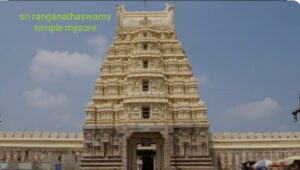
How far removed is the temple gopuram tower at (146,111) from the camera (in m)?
33.2

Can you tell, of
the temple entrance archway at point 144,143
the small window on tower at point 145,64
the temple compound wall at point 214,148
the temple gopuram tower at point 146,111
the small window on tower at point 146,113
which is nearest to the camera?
the temple gopuram tower at point 146,111

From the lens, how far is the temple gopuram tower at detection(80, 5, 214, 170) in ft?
109

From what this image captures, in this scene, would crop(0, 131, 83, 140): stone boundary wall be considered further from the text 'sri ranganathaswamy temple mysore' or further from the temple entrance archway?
the temple entrance archway

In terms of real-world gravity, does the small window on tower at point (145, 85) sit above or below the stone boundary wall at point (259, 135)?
above

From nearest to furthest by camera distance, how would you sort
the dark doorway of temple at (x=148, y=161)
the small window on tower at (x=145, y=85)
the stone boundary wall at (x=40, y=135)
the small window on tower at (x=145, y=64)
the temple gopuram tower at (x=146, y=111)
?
1. the temple gopuram tower at (x=146, y=111)
2. the small window on tower at (x=145, y=85)
3. the small window on tower at (x=145, y=64)
4. the stone boundary wall at (x=40, y=135)
5. the dark doorway of temple at (x=148, y=161)

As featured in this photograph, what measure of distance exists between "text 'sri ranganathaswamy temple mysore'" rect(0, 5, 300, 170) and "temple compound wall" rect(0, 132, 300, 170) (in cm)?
8

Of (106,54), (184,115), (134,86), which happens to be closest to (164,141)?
(184,115)

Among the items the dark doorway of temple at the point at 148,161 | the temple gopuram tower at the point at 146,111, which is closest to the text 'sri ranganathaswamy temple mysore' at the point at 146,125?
the temple gopuram tower at the point at 146,111

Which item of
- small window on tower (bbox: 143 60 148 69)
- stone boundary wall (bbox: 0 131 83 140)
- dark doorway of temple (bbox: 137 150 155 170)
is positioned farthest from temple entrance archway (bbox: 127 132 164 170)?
dark doorway of temple (bbox: 137 150 155 170)

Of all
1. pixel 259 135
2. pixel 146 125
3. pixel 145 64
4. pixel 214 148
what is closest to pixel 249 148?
pixel 259 135

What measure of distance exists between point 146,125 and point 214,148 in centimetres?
664

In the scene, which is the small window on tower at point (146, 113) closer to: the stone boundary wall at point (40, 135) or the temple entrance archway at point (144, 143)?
the temple entrance archway at point (144, 143)

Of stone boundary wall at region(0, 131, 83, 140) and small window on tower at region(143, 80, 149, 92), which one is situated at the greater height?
small window on tower at region(143, 80, 149, 92)

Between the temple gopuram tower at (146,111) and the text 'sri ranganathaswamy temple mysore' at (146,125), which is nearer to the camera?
the temple gopuram tower at (146,111)
